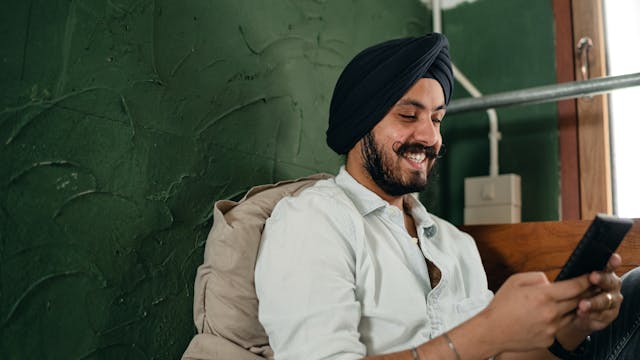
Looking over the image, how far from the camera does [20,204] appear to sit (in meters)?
0.87

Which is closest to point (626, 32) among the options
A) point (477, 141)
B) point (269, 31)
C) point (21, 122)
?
point (477, 141)

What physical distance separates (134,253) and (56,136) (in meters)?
0.26

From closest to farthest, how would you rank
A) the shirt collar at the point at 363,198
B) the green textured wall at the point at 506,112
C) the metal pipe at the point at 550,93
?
the shirt collar at the point at 363,198 < the metal pipe at the point at 550,93 < the green textured wall at the point at 506,112

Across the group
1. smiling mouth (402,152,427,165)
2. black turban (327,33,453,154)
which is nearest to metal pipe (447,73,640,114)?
black turban (327,33,453,154)

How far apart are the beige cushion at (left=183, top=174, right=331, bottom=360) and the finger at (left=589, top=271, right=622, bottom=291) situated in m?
0.56

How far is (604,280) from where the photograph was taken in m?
0.79

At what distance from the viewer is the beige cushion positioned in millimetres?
982

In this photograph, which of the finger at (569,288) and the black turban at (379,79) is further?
the black turban at (379,79)

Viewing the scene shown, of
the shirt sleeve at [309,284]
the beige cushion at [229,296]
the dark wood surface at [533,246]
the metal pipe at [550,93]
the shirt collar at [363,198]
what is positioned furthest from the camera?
the metal pipe at [550,93]

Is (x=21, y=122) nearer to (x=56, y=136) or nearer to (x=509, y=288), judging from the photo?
(x=56, y=136)

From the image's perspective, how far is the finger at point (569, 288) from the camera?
757mm

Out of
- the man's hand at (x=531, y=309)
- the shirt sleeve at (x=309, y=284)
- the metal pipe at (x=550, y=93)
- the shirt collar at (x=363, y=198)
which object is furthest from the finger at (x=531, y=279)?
the metal pipe at (x=550, y=93)

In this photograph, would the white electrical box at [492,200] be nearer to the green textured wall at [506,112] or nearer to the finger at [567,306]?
the green textured wall at [506,112]

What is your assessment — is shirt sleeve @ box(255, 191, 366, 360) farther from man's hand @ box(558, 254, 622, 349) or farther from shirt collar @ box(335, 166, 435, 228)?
man's hand @ box(558, 254, 622, 349)
